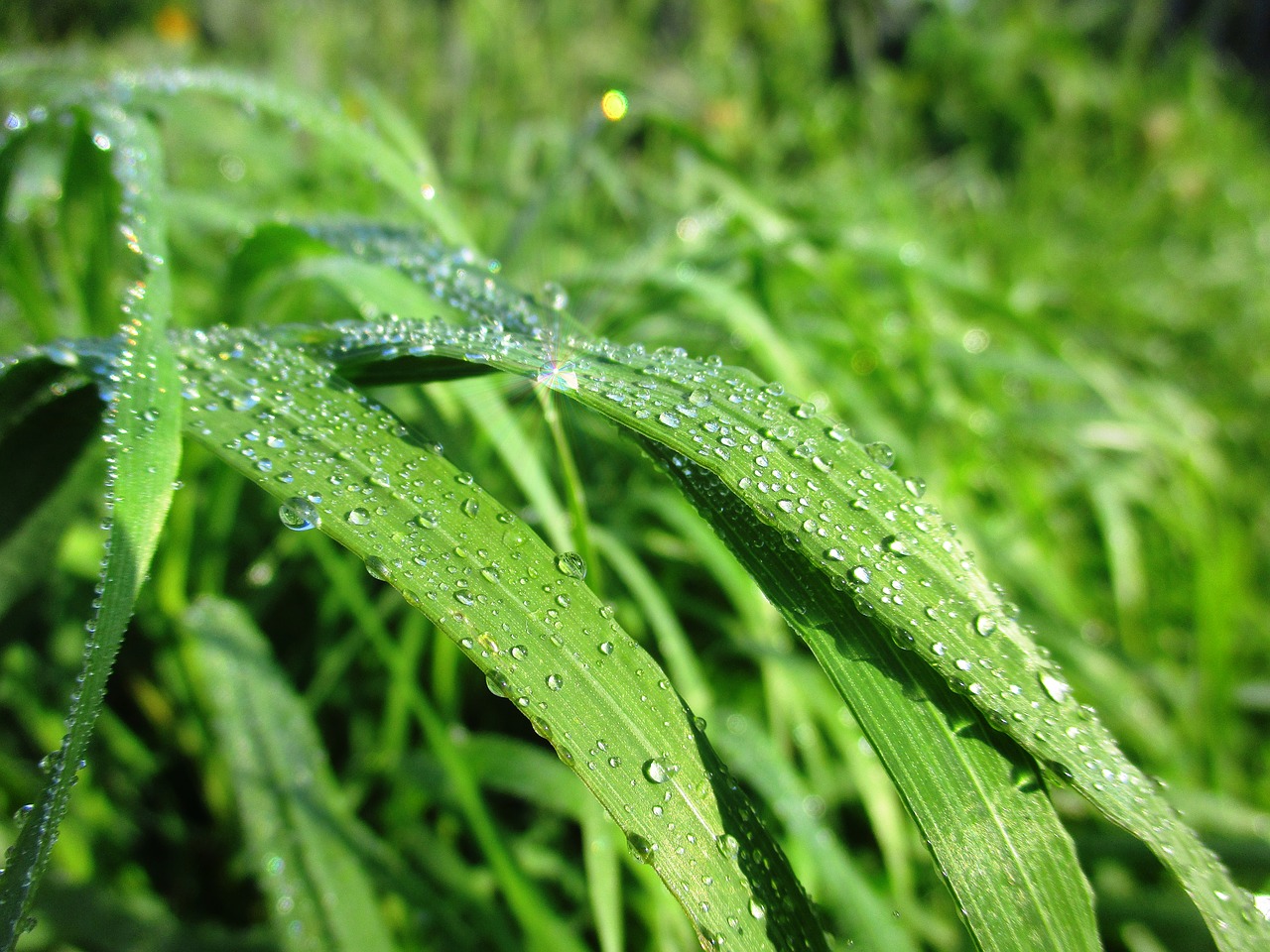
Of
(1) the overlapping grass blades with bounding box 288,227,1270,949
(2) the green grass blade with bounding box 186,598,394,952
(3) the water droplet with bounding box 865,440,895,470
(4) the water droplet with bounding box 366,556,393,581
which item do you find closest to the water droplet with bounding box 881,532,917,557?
(1) the overlapping grass blades with bounding box 288,227,1270,949

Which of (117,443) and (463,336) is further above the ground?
(463,336)

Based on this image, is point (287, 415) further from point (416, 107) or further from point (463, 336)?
point (416, 107)

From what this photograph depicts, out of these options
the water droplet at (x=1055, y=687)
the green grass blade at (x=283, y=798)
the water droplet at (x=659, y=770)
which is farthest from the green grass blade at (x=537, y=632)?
the green grass blade at (x=283, y=798)

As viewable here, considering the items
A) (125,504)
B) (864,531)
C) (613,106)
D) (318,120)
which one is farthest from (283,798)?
(613,106)

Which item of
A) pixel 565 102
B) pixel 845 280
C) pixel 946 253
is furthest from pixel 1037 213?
pixel 845 280

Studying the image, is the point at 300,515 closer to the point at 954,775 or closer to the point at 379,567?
Answer: the point at 379,567

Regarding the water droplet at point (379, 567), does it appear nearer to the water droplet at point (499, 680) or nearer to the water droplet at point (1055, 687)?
the water droplet at point (499, 680)

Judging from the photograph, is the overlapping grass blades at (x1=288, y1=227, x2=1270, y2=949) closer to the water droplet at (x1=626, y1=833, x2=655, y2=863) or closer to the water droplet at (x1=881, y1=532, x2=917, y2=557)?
the water droplet at (x1=881, y1=532, x2=917, y2=557)
